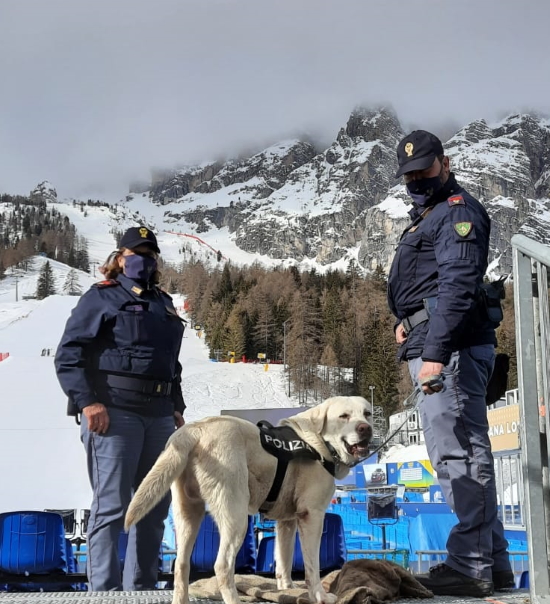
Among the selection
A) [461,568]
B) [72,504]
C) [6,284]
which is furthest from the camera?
[6,284]

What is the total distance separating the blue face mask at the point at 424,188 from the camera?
3754mm

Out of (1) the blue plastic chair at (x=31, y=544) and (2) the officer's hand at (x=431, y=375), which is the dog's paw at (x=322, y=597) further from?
(1) the blue plastic chair at (x=31, y=544)

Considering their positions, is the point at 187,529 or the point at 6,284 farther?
the point at 6,284

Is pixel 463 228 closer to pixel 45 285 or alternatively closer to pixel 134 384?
pixel 134 384

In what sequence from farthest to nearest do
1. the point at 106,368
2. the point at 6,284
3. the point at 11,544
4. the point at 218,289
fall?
1. the point at 6,284
2. the point at 218,289
3. the point at 11,544
4. the point at 106,368

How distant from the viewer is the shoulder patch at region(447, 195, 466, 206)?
11.8ft

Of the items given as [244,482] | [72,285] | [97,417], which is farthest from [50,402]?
[72,285]

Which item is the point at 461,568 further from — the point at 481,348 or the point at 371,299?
the point at 371,299

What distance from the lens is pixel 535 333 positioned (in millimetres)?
2789

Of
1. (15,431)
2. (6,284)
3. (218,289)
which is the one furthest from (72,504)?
(6,284)

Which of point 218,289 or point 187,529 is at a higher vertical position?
point 218,289

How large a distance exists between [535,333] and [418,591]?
1.26m

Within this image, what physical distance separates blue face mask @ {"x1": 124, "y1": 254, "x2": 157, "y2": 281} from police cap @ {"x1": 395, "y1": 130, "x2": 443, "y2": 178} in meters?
1.51

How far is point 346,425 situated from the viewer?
333cm
